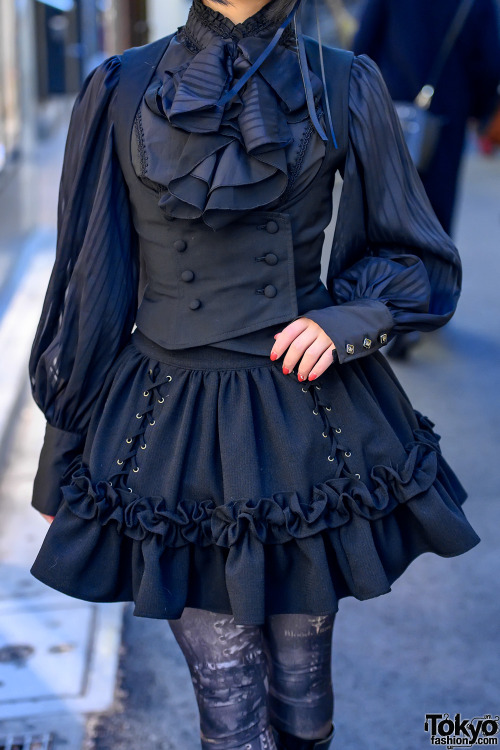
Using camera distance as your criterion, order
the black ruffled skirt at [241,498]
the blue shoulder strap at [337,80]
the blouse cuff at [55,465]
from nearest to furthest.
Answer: the black ruffled skirt at [241,498]
the blue shoulder strap at [337,80]
the blouse cuff at [55,465]

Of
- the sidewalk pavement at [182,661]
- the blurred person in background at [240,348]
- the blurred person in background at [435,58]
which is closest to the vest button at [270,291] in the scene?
the blurred person in background at [240,348]

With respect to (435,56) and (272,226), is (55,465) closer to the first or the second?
(272,226)

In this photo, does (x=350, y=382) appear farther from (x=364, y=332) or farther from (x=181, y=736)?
(x=181, y=736)

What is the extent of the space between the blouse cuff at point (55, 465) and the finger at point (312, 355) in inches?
20.8

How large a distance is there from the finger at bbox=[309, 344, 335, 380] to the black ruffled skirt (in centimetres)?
8

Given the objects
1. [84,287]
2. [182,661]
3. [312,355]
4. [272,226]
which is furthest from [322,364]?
[182,661]

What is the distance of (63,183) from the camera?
203 cm

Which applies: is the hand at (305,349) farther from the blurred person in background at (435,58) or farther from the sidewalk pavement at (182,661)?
the blurred person in background at (435,58)

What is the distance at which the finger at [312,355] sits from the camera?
1.79m

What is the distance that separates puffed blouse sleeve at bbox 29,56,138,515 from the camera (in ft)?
6.35

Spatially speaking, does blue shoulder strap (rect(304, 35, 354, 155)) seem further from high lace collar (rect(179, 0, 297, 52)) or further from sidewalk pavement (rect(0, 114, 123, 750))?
sidewalk pavement (rect(0, 114, 123, 750))

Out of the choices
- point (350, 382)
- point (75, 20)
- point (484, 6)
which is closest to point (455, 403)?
point (484, 6)

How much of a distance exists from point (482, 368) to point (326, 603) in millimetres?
3858

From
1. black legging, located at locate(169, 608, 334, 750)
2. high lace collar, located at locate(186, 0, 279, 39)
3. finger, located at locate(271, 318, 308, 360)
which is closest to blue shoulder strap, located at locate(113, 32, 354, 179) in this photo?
high lace collar, located at locate(186, 0, 279, 39)
